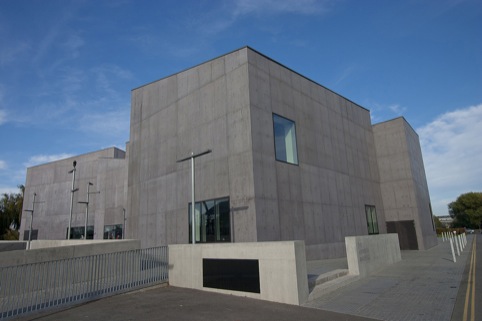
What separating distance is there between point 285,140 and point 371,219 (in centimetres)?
1492

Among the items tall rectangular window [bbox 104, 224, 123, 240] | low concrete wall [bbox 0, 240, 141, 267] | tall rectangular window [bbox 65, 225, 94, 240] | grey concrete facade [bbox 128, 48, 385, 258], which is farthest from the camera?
tall rectangular window [bbox 65, 225, 94, 240]

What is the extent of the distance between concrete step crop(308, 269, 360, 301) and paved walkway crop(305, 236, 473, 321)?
0.19 metres

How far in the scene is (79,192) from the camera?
50125mm

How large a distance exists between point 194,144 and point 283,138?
6443 mm

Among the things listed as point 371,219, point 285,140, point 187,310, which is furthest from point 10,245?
point 371,219

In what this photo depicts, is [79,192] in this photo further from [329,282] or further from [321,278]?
[329,282]

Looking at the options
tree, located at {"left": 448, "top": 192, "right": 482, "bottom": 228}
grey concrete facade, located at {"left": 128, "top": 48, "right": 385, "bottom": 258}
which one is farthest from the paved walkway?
tree, located at {"left": 448, "top": 192, "right": 482, "bottom": 228}

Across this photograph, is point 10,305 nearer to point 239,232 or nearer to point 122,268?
point 122,268

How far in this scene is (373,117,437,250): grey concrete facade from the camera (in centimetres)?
3231

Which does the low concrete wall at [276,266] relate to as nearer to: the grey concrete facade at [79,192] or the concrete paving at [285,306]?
the concrete paving at [285,306]

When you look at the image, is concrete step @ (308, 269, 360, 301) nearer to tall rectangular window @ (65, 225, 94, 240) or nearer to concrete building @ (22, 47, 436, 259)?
concrete building @ (22, 47, 436, 259)

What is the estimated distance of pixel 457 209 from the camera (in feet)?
314

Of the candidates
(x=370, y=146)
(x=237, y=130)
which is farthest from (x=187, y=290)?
(x=370, y=146)

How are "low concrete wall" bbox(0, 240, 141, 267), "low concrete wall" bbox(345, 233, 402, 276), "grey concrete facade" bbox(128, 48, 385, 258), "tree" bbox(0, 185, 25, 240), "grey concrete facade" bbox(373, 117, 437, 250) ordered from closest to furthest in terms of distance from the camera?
"low concrete wall" bbox(0, 240, 141, 267), "low concrete wall" bbox(345, 233, 402, 276), "grey concrete facade" bbox(128, 48, 385, 258), "grey concrete facade" bbox(373, 117, 437, 250), "tree" bbox(0, 185, 25, 240)
